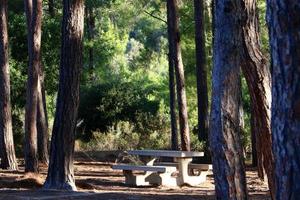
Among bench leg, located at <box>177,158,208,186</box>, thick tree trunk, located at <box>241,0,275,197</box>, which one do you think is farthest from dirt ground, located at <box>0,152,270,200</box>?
thick tree trunk, located at <box>241,0,275,197</box>

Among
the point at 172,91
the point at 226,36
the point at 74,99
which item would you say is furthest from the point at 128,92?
Answer: the point at 226,36

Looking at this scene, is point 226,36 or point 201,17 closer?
point 226,36

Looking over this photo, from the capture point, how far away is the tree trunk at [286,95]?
349 cm

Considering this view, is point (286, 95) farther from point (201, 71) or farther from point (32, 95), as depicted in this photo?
point (201, 71)

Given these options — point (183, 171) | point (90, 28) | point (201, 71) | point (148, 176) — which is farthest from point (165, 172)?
point (90, 28)

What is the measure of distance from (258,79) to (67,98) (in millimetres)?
5332

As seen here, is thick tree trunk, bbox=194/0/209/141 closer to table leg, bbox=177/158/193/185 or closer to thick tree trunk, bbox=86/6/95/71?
table leg, bbox=177/158/193/185

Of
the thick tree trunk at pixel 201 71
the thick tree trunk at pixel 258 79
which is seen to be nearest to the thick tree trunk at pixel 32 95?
the thick tree trunk at pixel 201 71

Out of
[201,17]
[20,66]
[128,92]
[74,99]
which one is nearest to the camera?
[74,99]

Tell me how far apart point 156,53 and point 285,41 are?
161 feet

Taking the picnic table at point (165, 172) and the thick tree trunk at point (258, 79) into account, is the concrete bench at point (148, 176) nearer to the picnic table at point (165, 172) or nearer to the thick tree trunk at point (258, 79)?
the picnic table at point (165, 172)

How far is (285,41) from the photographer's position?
3574 mm

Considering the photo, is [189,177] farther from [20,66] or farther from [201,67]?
[20,66]

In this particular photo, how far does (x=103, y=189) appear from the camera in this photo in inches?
590
